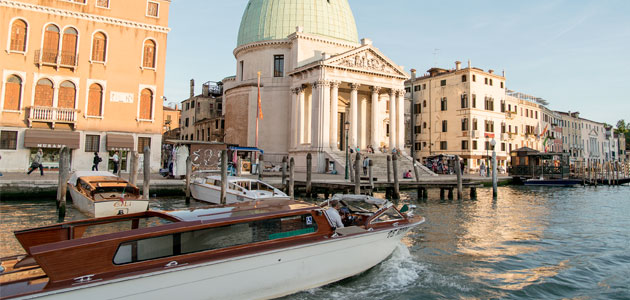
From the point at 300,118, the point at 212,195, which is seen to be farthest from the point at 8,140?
the point at 300,118

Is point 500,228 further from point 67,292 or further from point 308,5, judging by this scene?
point 308,5

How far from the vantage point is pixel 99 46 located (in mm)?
26688

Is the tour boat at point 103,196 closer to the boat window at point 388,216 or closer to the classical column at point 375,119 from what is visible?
the boat window at point 388,216

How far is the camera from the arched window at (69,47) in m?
25.6

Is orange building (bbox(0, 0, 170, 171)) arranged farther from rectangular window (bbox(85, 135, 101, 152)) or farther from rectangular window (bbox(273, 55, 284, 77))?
rectangular window (bbox(273, 55, 284, 77))

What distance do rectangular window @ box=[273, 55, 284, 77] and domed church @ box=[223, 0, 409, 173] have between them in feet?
0.36

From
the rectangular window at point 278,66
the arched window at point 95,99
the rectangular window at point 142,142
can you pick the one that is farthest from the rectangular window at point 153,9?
the rectangular window at point 278,66

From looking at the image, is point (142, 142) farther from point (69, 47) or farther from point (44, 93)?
point (69, 47)

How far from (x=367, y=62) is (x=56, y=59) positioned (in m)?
25.6

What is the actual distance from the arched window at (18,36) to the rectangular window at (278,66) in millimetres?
22390

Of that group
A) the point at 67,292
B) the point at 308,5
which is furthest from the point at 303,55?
the point at 67,292

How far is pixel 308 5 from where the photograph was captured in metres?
41.9

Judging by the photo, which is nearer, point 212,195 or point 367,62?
point 212,195

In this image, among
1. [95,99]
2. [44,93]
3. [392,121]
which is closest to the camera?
[44,93]
